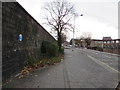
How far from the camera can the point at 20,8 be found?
7.59 m

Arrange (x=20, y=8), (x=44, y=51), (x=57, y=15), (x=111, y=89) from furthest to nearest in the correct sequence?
(x=57, y=15), (x=44, y=51), (x=20, y=8), (x=111, y=89)

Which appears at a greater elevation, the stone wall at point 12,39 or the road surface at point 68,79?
the stone wall at point 12,39

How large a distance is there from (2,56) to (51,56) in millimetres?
10330

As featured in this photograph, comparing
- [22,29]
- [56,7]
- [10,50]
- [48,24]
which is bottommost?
[10,50]

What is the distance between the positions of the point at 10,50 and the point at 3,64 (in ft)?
2.64

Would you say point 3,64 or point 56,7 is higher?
point 56,7

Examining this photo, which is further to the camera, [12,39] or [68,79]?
[68,79]

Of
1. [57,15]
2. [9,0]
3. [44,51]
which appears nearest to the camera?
[9,0]

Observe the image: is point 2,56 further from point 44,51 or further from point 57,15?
point 57,15

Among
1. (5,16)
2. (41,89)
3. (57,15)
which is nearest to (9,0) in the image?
(5,16)

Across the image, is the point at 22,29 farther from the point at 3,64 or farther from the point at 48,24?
the point at 48,24

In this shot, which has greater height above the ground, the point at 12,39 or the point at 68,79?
the point at 12,39

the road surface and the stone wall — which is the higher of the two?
the stone wall

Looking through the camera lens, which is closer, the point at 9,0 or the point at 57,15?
the point at 9,0
